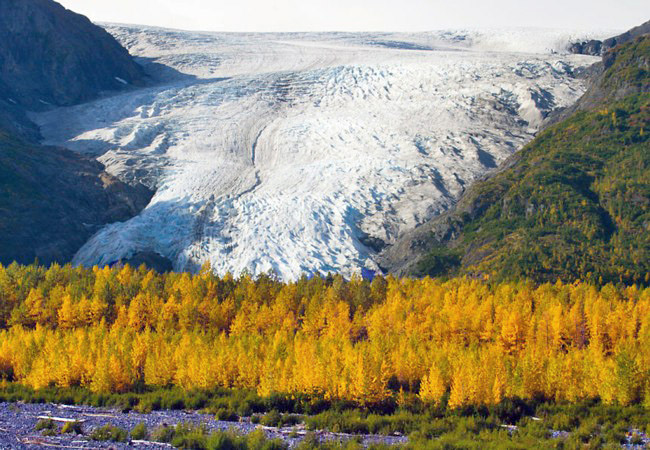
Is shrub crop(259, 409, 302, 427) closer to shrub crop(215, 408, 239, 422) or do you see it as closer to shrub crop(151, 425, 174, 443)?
shrub crop(215, 408, 239, 422)

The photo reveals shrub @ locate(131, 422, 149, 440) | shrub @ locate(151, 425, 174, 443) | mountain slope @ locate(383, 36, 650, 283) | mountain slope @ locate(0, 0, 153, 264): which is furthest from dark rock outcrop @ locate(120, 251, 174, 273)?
shrub @ locate(151, 425, 174, 443)

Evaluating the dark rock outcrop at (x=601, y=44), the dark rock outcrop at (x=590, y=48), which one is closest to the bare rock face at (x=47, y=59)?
the dark rock outcrop at (x=590, y=48)

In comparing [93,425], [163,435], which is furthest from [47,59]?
[163,435]

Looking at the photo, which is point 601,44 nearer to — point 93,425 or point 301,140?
point 301,140

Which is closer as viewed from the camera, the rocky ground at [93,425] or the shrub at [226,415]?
the rocky ground at [93,425]

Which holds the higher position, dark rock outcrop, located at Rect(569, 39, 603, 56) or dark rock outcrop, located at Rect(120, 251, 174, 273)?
dark rock outcrop, located at Rect(569, 39, 603, 56)

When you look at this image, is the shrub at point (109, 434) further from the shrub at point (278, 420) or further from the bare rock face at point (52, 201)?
the bare rock face at point (52, 201)
